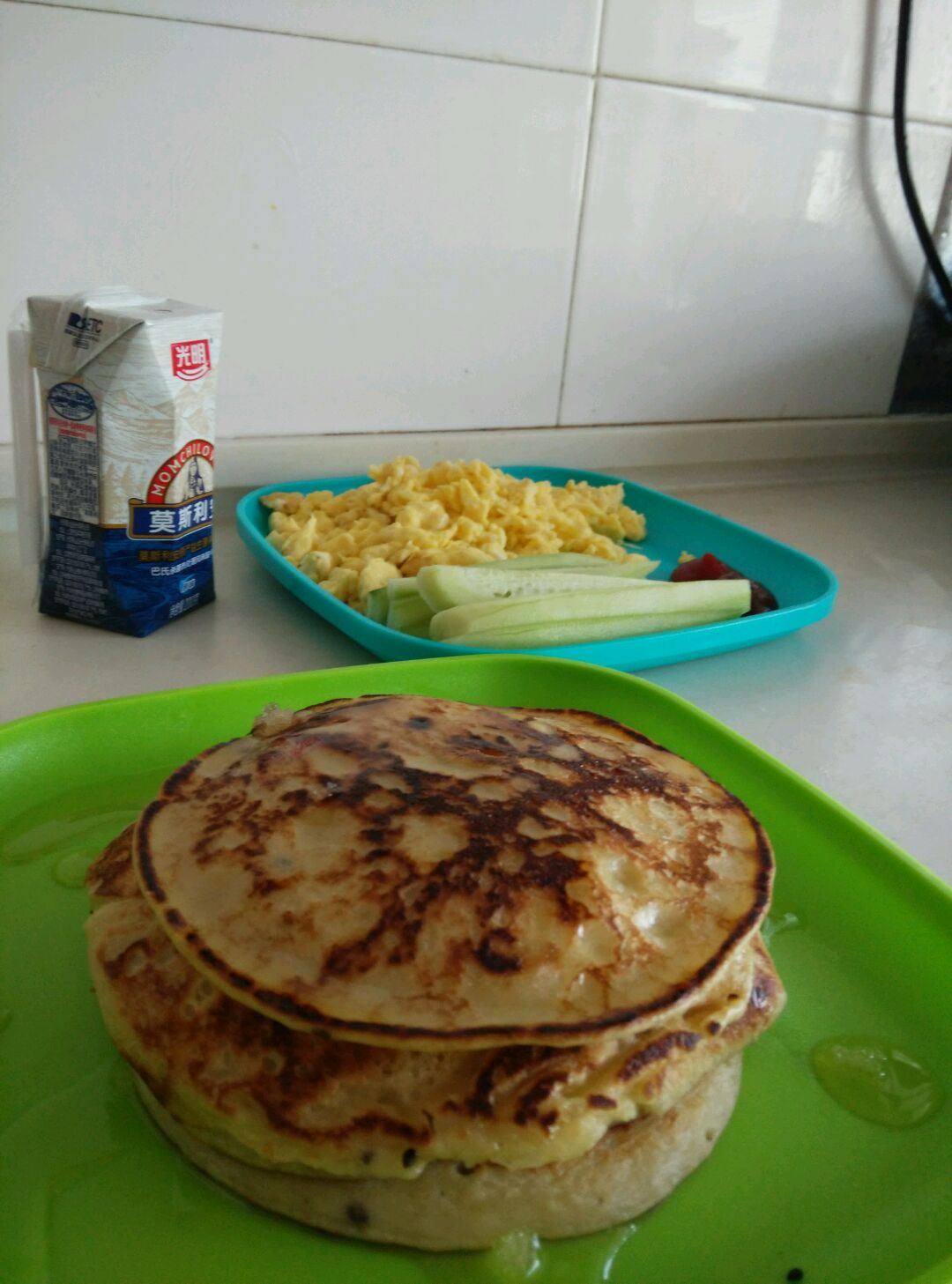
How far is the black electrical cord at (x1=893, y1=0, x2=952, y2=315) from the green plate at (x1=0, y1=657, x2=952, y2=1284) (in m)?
1.71

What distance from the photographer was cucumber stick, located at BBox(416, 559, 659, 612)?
1211 mm

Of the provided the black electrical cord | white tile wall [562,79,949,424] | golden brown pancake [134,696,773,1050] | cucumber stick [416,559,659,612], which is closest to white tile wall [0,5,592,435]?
white tile wall [562,79,949,424]

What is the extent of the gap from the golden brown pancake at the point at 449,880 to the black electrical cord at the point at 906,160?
5.99 feet

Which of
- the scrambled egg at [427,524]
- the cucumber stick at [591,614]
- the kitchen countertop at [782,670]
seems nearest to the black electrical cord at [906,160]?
the kitchen countertop at [782,670]

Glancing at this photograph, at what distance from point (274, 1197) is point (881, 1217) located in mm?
334

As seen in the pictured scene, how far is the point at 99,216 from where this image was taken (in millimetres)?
1439

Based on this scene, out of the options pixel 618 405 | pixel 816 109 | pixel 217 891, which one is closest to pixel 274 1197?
pixel 217 891

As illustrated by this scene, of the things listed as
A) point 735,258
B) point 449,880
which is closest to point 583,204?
point 735,258

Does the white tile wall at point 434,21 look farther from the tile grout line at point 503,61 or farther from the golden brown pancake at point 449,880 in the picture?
the golden brown pancake at point 449,880

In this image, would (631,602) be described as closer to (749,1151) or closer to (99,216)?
(749,1151)

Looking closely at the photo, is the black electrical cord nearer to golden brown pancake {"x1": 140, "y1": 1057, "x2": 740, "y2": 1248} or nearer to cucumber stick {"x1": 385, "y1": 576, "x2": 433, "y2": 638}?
cucumber stick {"x1": 385, "y1": 576, "x2": 433, "y2": 638}

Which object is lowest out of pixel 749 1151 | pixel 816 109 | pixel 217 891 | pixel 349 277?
pixel 749 1151

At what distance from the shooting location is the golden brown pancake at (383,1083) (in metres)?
0.53

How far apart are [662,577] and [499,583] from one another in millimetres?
357
